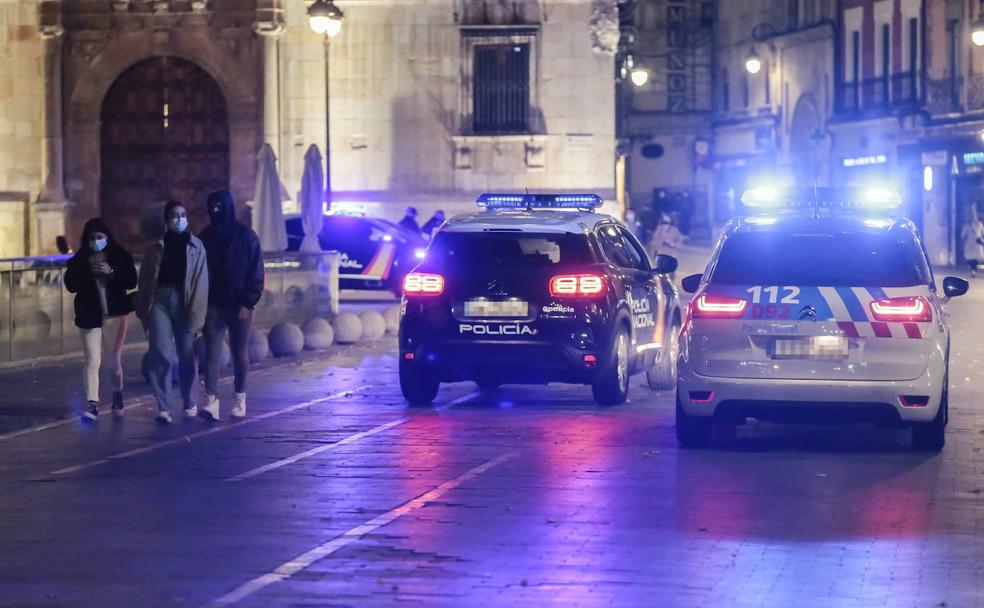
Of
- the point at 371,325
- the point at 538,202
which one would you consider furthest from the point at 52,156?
the point at 538,202

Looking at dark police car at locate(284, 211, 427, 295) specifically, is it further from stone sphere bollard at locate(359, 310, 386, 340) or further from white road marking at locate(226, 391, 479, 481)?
white road marking at locate(226, 391, 479, 481)

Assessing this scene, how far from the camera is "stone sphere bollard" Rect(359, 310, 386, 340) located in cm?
2691

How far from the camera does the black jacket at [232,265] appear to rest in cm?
1667

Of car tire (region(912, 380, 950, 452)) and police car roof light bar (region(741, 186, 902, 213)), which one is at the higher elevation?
police car roof light bar (region(741, 186, 902, 213))

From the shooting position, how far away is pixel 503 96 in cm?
4125

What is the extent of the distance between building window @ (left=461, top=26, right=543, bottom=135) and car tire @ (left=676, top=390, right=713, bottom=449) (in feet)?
86.8

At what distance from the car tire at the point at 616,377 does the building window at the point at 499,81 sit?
2334 centimetres

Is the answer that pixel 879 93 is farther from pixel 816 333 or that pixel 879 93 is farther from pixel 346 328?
pixel 816 333

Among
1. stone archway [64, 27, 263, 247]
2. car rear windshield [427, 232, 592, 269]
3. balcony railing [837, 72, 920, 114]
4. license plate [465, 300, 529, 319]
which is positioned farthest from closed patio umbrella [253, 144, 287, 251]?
balcony railing [837, 72, 920, 114]

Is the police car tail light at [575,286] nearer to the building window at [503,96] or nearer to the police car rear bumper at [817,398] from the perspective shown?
the police car rear bumper at [817,398]

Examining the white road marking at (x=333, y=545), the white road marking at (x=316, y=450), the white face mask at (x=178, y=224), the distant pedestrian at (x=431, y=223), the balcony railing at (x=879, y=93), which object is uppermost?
the balcony railing at (x=879, y=93)

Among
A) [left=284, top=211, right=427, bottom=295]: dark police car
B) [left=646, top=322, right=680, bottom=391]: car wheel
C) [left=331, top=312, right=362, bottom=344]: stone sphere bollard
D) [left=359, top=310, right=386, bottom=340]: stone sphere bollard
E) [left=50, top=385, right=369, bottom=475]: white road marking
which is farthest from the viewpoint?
[left=284, top=211, right=427, bottom=295]: dark police car

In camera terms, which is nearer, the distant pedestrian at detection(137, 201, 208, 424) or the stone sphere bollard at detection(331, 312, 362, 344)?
the distant pedestrian at detection(137, 201, 208, 424)

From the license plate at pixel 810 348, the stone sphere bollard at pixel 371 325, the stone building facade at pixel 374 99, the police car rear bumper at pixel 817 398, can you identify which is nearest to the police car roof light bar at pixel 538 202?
the police car rear bumper at pixel 817 398
